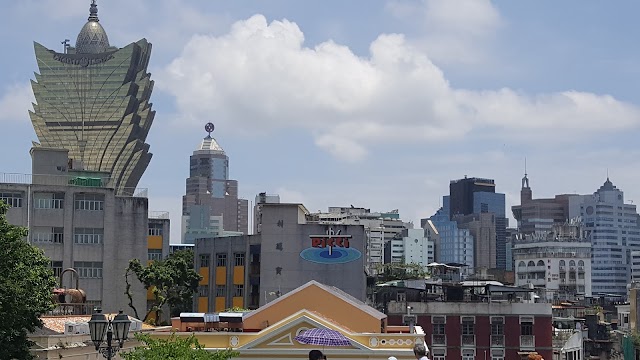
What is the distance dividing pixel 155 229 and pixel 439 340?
47.8 metres

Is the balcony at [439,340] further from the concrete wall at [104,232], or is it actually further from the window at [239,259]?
the concrete wall at [104,232]

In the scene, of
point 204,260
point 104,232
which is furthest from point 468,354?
point 104,232

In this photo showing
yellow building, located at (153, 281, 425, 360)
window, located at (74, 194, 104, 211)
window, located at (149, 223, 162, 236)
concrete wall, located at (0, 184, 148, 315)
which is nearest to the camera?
yellow building, located at (153, 281, 425, 360)

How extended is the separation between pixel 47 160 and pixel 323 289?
207 ft

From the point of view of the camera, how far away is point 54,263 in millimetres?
119000

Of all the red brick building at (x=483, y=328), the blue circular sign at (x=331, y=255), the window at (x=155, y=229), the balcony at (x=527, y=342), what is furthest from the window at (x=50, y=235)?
the balcony at (x=527, y=342)

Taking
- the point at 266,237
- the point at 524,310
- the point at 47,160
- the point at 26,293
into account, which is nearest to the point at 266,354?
the point at 26,293

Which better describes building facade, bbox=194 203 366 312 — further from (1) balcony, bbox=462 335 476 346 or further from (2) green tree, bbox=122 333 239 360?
(2) green tree, bbox=122 333 239 360

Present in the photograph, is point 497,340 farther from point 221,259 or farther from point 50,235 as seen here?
point 50,235

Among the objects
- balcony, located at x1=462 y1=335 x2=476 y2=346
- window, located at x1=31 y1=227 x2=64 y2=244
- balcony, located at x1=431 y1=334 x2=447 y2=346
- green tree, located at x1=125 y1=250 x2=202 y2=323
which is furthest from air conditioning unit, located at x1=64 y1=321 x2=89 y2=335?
window, located at x1=31 y1=227 x2=64 y2=244

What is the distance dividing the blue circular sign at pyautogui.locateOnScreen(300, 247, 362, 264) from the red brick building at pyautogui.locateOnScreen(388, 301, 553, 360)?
41.1 feet

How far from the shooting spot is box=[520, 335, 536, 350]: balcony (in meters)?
98.4

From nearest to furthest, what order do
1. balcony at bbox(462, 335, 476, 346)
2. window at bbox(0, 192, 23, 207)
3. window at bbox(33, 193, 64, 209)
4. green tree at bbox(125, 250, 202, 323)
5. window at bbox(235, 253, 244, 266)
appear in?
balcony at bbox(462, 335, 476, 346) → green tree at bbox(125, 250, 202, 323) → window at bbox(0, 192, 23, 207) → window at bbox(33, 193, 64, 209) → window at bbox(235, 253, 244, 266)

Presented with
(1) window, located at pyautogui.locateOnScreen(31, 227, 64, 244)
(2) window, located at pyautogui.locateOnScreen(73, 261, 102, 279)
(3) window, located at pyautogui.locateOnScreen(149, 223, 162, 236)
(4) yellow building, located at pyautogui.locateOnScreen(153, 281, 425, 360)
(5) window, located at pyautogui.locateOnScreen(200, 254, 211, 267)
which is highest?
(3) window, located at pyautogui.locateOnScreen(149, 223, 162, 236)
